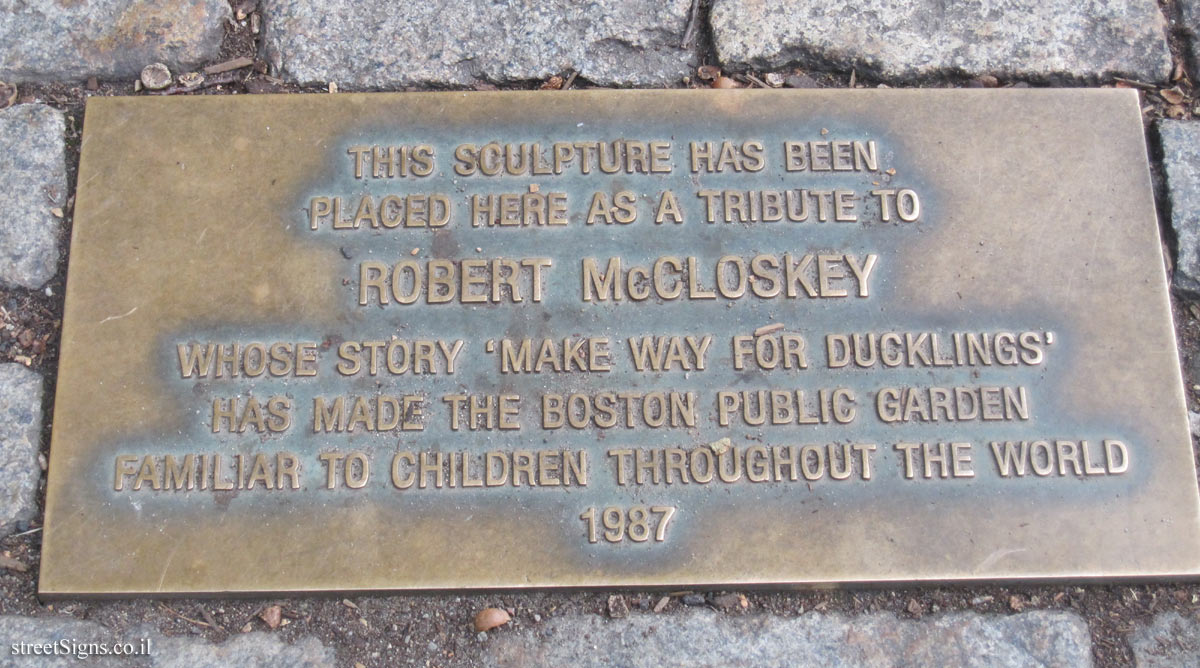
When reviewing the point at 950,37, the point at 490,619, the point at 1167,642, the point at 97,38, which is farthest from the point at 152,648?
the point at 950,37

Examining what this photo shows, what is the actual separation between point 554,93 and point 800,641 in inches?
56.1

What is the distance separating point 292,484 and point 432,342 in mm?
439

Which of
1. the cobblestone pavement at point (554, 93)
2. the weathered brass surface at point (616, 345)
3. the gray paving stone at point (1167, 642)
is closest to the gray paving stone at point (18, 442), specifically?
the cobblestone pavement at point (554, 93)

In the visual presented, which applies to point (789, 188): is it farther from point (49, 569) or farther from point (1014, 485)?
point (49, 569)

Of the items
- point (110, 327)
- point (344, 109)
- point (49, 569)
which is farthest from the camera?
point (344, 109)

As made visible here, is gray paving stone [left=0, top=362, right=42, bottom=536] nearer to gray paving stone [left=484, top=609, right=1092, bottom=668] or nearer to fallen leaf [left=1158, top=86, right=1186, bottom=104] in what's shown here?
gray paving stone [left=484, top=609, right=1092, bottom=668]

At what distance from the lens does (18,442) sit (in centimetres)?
202

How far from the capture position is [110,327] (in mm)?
2016

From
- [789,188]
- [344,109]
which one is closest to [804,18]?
[789,188]

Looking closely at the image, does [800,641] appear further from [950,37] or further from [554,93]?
[950,37]

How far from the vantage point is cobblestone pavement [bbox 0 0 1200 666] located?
1.92 m

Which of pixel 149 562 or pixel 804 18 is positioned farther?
pixel 804 18

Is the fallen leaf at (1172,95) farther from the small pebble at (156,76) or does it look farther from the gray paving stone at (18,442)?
the gray paving stone at (18,442)

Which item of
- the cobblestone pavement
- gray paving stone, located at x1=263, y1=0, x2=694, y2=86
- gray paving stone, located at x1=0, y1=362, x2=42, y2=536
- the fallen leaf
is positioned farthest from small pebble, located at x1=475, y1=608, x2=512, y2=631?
the fallen leaf
